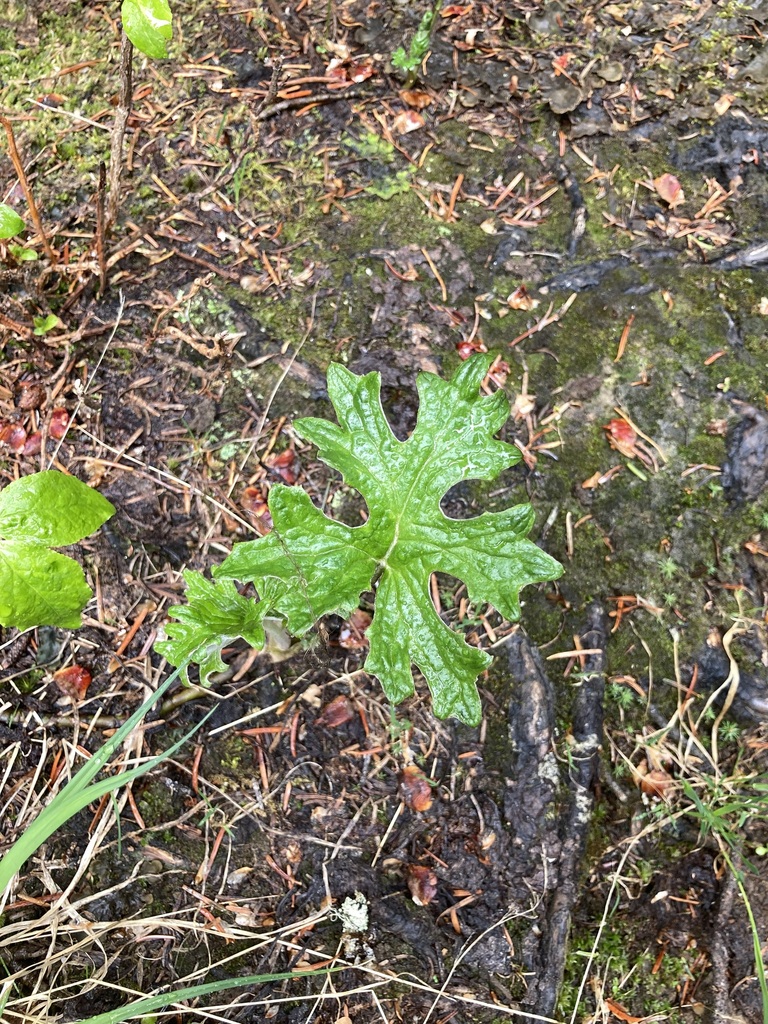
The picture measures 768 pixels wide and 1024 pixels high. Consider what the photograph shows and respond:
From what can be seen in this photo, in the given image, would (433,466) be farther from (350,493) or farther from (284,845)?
(284,845)

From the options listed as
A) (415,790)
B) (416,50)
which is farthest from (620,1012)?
(416,50)

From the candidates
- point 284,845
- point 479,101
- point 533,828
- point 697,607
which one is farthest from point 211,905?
point 479,101

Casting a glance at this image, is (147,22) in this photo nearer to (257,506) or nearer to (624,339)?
(257,506)

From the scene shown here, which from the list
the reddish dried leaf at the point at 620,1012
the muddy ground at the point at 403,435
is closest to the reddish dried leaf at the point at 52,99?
the muddy ground at the point at 403,435

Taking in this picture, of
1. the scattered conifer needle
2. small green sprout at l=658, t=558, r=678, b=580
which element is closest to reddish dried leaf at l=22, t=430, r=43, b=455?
the scattered conifer needle

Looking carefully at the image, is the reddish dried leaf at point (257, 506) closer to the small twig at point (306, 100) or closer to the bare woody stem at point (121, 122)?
the bare woody stem at point (121, 122)

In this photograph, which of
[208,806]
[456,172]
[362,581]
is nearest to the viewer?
[362,581]
